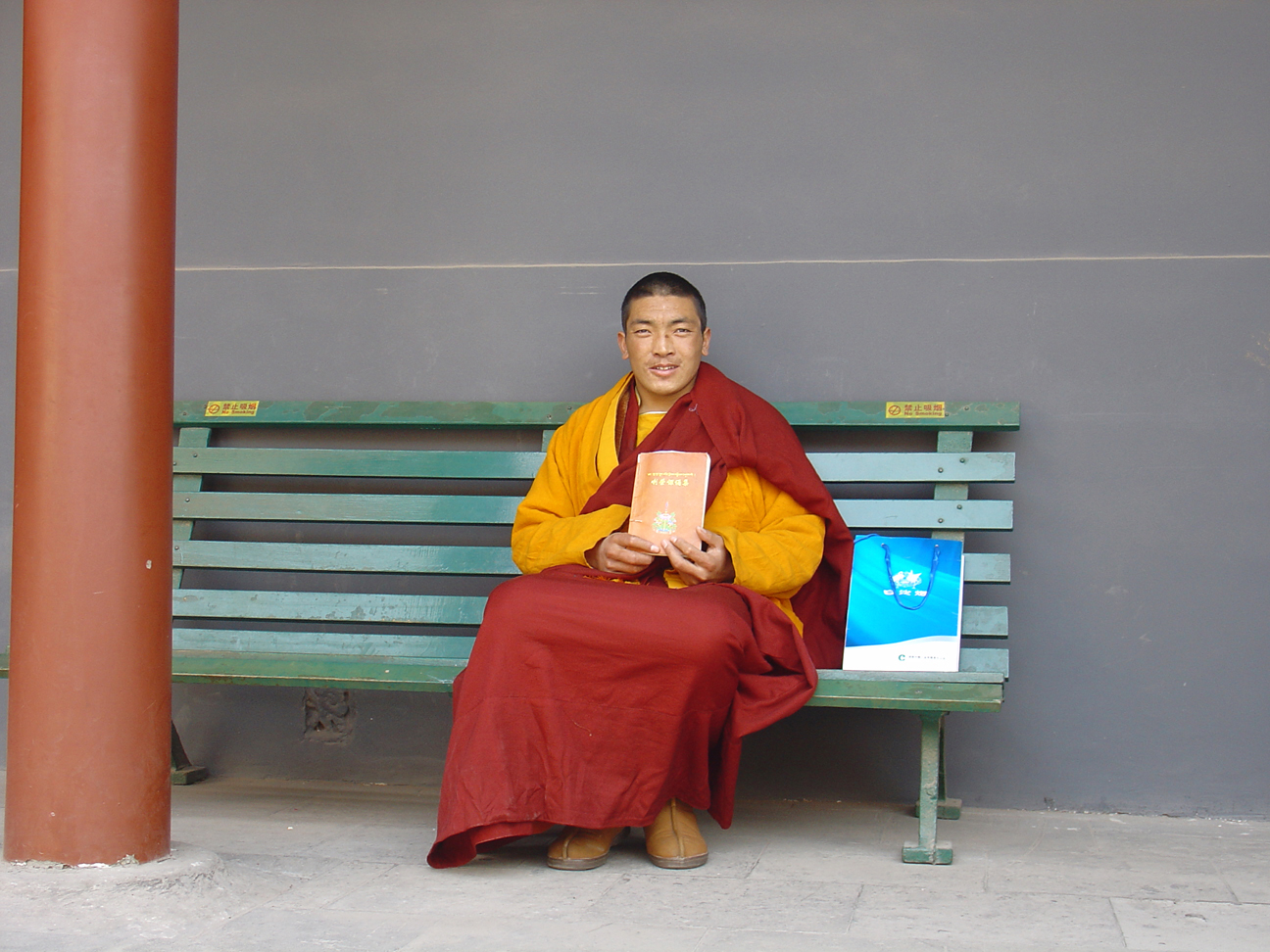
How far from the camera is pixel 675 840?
3.09m

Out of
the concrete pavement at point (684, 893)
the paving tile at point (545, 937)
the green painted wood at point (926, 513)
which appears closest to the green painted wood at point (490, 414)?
the green painted wood at point (926, 513)

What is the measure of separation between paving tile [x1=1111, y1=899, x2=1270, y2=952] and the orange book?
1.33 meters

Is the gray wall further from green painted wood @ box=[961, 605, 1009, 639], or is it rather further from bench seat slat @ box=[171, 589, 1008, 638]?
bench seat slat @ box=[171, 589, 1008, 638]

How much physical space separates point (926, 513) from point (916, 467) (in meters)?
0.14

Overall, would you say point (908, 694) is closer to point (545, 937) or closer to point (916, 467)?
point (916, 467)

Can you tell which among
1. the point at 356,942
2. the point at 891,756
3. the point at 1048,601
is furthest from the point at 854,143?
the point at 356,942

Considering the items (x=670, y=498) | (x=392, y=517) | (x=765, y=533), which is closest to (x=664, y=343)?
(x=670, y=498)

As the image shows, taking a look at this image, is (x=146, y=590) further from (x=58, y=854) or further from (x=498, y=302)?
(x=498, y=302)

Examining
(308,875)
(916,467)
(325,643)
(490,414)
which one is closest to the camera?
(308,875)

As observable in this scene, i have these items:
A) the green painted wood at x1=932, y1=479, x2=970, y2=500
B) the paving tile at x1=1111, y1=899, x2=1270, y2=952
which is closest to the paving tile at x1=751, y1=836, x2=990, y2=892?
the paving tile at x1=1111, y1=899, x2=1270, y2=952

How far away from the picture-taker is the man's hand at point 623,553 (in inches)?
131

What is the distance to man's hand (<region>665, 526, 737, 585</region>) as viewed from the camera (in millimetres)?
3297

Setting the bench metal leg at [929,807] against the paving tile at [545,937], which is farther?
the bench metal leg at [929,807]

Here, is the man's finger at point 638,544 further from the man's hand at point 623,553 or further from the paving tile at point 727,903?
the paving tile at point 727,903
